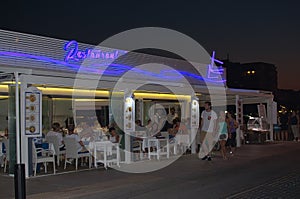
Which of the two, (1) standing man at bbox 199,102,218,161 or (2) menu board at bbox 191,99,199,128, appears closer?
(1) standing man at bbox 199,102,218,161

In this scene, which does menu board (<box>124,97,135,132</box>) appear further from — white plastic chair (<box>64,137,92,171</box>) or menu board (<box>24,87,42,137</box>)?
menu board (<box>24,87,42,137</box>)

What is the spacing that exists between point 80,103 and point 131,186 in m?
9.96

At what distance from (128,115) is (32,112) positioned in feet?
11.5

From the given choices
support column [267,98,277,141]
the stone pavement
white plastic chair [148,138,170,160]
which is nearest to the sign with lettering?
white plastic chair [148,138,170,160]

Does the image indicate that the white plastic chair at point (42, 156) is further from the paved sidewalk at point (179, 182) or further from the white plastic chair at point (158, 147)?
the white plastic chair at point (158, 147)

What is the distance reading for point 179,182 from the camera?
9.50m

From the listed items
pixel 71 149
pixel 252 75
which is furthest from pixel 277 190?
pixel 252 75

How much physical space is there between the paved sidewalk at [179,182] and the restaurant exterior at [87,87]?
4.30 feet

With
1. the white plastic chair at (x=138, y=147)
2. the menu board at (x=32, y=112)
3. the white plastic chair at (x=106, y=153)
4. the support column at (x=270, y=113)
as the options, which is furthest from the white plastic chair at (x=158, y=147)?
the support column at (x=270, y=113)

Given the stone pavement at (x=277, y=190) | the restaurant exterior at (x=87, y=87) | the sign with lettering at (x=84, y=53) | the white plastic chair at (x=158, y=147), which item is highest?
the sign with lettering at (x=84, y=53)

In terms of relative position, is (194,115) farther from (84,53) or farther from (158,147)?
(84,53)

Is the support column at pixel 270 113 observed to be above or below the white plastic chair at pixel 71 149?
above

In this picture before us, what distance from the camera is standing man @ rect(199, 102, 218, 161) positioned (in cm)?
1339

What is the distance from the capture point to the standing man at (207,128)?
1339 cm
